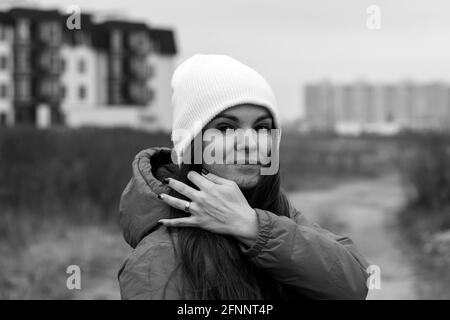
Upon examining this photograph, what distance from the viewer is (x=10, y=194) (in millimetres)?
9156

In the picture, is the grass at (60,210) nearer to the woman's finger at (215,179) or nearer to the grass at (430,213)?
the grass at (430,213)

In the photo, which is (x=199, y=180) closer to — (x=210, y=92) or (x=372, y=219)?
(x=210, y=92)

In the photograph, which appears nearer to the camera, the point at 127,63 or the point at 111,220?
the point at 111,220

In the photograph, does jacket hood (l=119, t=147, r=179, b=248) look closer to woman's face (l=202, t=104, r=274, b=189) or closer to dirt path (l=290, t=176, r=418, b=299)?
woman's face (l=202, t=104, r=274, b=189)

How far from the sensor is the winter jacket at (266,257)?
1.33 m

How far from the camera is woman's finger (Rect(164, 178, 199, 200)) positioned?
1400 millimetres

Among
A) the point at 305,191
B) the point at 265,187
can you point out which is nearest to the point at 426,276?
the point at 265,187

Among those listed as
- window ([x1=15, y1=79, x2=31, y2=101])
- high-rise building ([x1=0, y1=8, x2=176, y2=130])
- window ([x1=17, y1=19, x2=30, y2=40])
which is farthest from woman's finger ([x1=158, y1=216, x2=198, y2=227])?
window ([x1=15, y1=79, x2=31, y2=101])

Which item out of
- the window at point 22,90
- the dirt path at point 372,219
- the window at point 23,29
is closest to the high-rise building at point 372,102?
the window at point 22,90

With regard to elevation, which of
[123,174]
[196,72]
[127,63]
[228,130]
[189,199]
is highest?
[127,63]

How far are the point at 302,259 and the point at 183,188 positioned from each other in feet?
0.98

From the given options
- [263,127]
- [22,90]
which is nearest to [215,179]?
[263,127]

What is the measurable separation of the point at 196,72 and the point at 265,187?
1.02 ft
